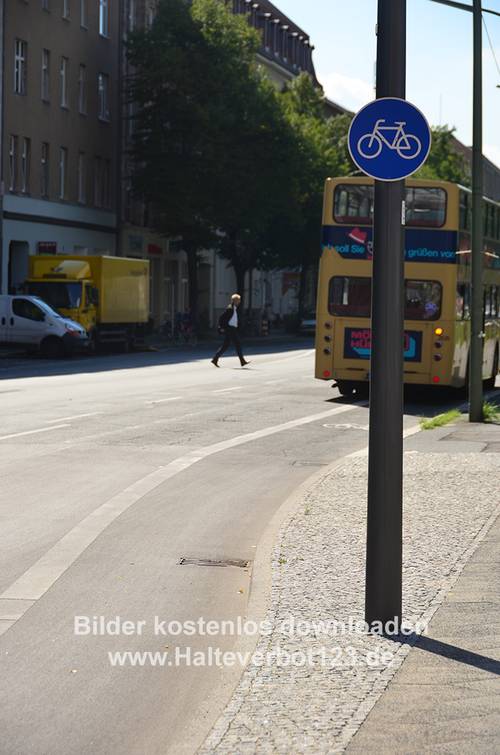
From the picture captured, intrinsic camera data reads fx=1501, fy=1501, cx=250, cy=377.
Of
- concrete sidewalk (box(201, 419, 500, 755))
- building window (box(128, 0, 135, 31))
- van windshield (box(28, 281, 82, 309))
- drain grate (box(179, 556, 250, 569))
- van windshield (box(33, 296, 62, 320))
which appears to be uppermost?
building window (box(128, 0, 135, 31))

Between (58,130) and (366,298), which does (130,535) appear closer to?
(366,298)

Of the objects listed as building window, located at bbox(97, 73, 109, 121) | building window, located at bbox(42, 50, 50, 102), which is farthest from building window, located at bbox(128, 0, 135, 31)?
building window, located at bbox(42, 50, 50, 102)

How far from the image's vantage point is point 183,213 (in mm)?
62531

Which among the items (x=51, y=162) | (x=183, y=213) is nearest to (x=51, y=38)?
(x=51, y=162)

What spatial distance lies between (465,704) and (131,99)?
59.2 meters

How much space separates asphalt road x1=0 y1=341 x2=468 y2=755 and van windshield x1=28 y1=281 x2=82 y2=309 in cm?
2080

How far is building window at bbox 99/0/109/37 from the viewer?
204 feet

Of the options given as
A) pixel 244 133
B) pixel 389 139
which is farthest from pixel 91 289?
pixel 389 139

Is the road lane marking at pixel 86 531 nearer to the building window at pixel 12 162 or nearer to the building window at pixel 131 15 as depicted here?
the building window at pixel 12 162

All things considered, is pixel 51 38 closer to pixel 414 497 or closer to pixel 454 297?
pixel 454 297

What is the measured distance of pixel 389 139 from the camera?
704 cm

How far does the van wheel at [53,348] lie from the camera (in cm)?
4375

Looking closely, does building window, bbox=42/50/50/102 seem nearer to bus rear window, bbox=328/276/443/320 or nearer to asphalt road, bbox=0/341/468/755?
asphalt road, bbox=0/341/468/755

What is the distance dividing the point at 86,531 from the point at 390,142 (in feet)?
14.7
